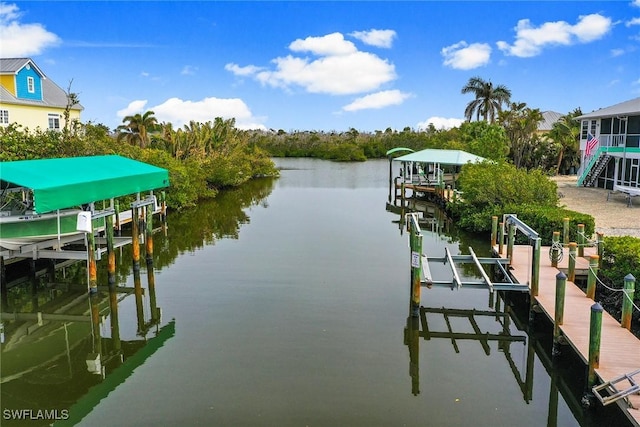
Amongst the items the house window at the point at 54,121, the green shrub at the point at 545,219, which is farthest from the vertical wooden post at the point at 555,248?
the house window at the point at 54,121

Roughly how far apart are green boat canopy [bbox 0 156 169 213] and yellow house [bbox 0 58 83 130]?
1790 cm

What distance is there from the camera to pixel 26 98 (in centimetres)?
3412

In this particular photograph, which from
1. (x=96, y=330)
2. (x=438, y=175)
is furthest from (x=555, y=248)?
(x=438, y=175)

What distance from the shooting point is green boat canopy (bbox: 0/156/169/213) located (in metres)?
13.1

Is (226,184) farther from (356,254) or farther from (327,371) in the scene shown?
(327,371)

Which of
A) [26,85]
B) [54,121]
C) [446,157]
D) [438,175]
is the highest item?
[26,85]

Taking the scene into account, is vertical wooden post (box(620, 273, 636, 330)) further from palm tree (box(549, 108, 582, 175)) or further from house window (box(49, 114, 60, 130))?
palm tree (box(549, 108, 582, 175))

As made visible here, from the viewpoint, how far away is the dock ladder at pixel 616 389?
7.92 meters

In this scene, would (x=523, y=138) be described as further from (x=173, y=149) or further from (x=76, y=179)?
(x=76, y=179)

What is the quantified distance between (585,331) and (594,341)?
1.89 meters

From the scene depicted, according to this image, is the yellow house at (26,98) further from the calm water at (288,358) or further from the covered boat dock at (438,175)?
the covered boat dock at (438,175)

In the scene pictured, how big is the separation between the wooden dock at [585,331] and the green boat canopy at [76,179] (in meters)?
10.9

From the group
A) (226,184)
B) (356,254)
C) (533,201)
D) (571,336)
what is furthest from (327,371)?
(226,184)

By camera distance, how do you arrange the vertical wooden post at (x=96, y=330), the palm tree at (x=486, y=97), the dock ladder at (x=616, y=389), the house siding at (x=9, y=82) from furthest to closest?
the palm tree at (x=486, y=97) < the house siding at (x=9, y=82) < the vertical wooden post at (x=96, y=330) < the dock ladder at (x=616, y=389)
